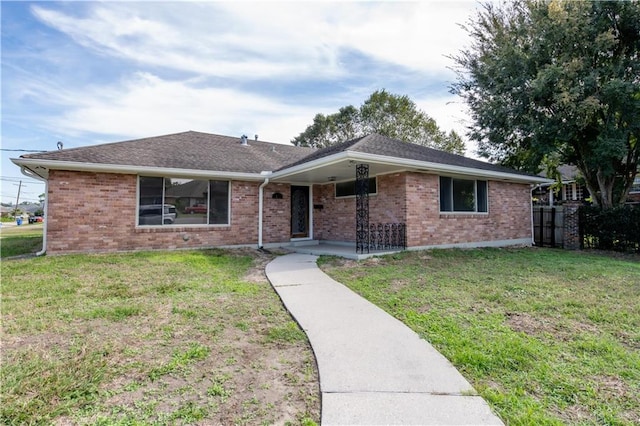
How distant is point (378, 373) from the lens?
105 inches

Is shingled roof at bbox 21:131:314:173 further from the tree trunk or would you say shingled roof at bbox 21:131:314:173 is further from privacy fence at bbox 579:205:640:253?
the tree trunk

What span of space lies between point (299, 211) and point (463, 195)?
227 inches

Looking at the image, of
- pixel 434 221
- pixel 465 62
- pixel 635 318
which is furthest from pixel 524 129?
pixel 635 318

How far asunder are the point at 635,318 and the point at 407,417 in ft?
12.8

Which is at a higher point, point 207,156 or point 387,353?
point 207,156

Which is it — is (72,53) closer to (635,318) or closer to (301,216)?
(301,216)

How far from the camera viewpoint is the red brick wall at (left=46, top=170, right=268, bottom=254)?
8000 mm

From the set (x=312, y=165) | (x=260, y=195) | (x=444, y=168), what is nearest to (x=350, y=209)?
(x=260, y=195)

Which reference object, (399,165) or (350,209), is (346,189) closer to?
(350,209)

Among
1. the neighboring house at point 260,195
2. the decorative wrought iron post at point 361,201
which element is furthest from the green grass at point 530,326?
the neighboring house at point 260,195

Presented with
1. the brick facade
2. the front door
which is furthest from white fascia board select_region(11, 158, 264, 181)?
the front door

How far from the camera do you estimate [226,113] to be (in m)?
14.4

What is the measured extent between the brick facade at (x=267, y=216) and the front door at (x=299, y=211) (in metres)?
0.40

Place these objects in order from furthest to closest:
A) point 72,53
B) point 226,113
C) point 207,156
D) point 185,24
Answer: point 226,113 < point 207,156 < point 72,53 < point 185,24
